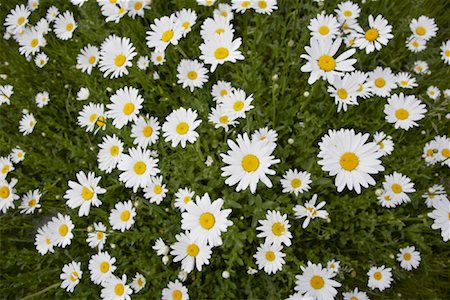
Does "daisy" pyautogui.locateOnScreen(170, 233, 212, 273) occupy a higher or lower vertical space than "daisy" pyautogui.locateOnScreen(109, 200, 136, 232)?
lower

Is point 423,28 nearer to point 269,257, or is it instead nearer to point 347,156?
point 347,156

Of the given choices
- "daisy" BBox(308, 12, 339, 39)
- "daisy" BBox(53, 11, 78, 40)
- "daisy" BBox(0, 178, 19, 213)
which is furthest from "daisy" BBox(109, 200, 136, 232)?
"daisy" BBox(308, 12, 339, 39)

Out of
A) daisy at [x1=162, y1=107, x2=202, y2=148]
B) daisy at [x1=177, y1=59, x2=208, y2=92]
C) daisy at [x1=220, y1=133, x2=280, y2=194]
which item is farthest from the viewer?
daisy at [x1=177, y1=59, x2=208, y2=92]

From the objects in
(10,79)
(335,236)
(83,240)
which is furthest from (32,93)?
(335,236)

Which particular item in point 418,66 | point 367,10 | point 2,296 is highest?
point 367,10

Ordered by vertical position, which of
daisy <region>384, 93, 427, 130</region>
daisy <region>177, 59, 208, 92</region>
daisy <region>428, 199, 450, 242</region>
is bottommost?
daisy <region>428, 199, 450, 242</region>

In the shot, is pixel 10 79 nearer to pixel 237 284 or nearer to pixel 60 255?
pixel 60 255

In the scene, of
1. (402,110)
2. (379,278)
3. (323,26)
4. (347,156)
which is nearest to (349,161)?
(347,156)

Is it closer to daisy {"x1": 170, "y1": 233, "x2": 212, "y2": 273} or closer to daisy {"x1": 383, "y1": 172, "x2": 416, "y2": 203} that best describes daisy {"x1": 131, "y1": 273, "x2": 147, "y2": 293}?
daisy {"x1": 170, "y1": 233, "x2": 212, "y2": 273}
